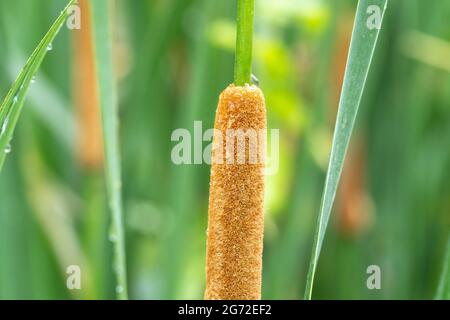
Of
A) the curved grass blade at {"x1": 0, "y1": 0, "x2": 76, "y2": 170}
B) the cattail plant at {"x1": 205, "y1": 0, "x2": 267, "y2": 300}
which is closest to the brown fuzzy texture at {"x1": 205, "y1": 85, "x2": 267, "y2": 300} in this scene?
the cattail plant at {"x1": 205, "y1": 0, "x2": 267, "y2": 300}

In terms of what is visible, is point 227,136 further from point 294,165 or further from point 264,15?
point 294,165

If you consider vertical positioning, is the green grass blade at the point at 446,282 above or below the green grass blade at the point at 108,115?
below

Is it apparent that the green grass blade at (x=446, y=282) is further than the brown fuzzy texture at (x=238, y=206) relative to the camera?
Yes

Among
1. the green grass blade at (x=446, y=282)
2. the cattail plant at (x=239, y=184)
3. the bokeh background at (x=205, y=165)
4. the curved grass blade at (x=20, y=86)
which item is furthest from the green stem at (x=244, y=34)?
the bokeh background at (x=205, y=165)

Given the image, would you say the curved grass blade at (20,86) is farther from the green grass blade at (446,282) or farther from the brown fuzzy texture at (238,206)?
the green grass blade at (446,282)

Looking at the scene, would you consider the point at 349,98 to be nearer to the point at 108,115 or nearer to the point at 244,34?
the point at 244,34

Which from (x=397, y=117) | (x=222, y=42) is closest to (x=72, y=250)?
(x=222, y=42)
